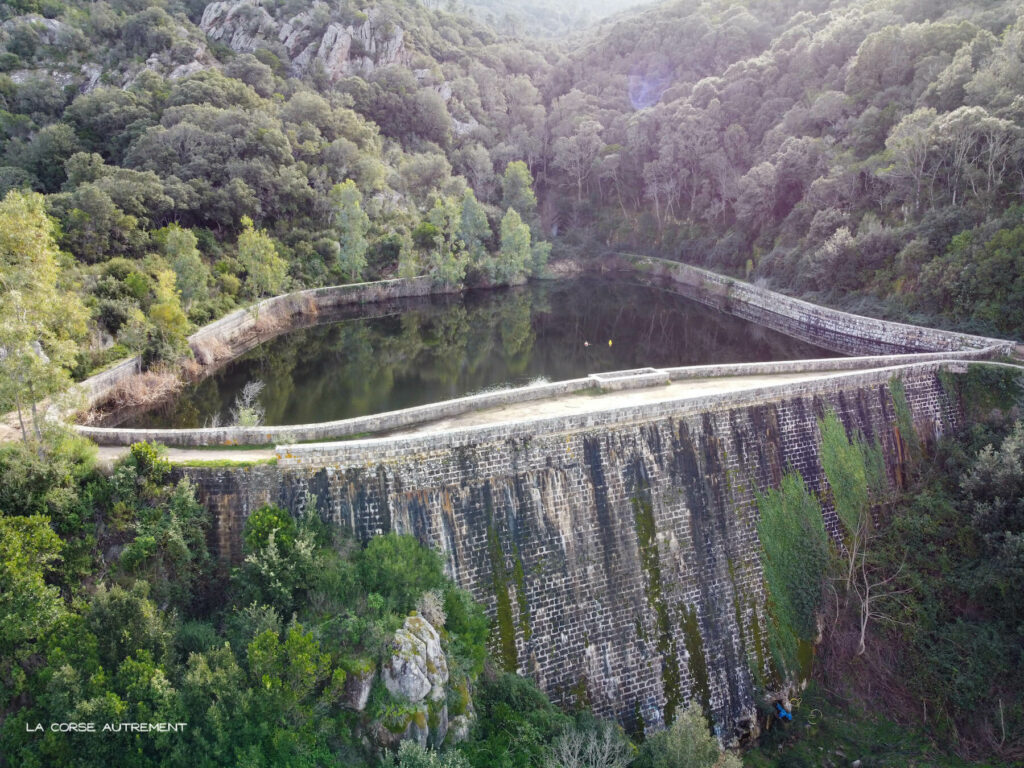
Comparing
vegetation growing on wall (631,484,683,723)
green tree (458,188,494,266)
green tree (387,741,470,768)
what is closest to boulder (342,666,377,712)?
green tree (387,741,470,768)

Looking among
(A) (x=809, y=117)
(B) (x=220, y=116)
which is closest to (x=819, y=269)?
(A) (x=809, y=117)

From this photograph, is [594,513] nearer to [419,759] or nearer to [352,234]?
[419,759]

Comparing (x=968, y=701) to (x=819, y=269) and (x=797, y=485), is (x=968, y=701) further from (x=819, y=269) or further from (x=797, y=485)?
(x=819, y=269)

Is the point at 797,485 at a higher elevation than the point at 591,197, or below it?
below

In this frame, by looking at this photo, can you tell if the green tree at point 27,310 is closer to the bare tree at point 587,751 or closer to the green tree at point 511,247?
the bare tree at point 587,751

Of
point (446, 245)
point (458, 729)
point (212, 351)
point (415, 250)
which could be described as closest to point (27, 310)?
point (458, 729)

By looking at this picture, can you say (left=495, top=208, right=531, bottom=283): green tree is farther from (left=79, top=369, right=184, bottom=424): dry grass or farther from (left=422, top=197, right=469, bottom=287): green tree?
(left=79, top=369, right=184, bottom=424): dry grass

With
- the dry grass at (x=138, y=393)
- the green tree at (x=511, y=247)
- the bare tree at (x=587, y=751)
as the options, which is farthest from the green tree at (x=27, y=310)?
the green tree at (x=511, y=247)
